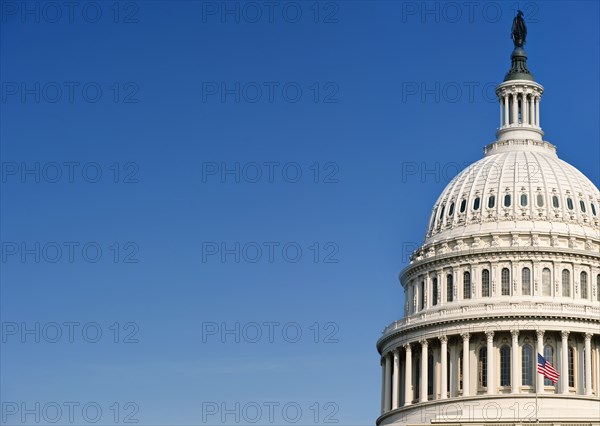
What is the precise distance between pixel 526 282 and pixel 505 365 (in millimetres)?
8213

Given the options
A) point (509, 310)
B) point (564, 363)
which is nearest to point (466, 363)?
point (509, 310)

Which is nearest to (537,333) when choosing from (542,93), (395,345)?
(395,345)

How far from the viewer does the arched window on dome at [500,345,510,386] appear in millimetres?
137750

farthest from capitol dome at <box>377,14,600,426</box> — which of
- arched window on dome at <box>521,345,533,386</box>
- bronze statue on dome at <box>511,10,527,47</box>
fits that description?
bronze statue on dome at <box>511,10,527,47</box>

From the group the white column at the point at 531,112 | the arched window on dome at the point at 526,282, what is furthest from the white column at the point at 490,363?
the white column at the point at 531,112

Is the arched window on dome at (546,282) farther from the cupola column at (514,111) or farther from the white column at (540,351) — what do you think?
the cupola column at (514,111)

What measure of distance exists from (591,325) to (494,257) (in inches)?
413

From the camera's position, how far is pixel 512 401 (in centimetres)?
13488

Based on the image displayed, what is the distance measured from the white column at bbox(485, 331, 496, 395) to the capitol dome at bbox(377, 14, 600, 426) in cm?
12

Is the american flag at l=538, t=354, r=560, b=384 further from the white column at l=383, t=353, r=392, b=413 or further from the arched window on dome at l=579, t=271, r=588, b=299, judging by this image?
the white column at l=383, t=353, r=392, b=413

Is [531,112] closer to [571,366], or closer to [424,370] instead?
[571,366]

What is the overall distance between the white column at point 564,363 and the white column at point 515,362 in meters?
3.72

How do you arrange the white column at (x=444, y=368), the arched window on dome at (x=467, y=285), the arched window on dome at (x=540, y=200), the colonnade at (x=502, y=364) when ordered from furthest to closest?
the arched window on dome at (x=540, y=200) < the arched window on dome at (x=467, y=285) < the white column at (x=444, y=368) < the colonnade at (x=502, y=364)

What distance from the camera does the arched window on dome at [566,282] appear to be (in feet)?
468
